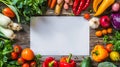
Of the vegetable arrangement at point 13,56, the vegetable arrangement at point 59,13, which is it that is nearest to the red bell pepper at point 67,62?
the vegetable arrangement at point 59,13

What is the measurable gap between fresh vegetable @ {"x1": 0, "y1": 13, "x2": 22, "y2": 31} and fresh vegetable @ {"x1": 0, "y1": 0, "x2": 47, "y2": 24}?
3cm

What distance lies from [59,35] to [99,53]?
191 mm

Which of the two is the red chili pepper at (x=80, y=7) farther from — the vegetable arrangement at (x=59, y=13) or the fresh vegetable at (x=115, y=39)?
the fresh vegetable at (x=115, y=39)

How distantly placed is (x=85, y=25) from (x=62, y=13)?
0.11 meters

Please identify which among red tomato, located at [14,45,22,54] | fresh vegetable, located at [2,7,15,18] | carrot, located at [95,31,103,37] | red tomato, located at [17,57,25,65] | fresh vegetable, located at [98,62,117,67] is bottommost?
fresh vegetable, located at [98,62,117,67]

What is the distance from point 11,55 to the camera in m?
→ 1.37

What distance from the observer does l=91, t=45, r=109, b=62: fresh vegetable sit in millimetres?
1348

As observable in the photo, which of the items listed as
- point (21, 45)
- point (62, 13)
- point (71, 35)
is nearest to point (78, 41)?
point (71, 35)

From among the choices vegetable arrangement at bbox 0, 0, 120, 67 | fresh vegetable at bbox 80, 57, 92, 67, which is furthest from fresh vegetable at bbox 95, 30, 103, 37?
fresh vegetable at bbox 80, 57, 92, 67

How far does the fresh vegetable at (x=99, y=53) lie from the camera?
135cm

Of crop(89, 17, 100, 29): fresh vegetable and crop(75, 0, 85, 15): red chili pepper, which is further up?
crop(75, 0, 85, 15): red chili pepper

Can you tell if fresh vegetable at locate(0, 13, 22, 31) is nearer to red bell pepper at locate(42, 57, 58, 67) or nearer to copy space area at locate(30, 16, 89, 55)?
copy space area at locate(30, 16, 89, 55)

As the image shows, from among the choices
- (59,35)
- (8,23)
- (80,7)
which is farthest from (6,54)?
(80,7)

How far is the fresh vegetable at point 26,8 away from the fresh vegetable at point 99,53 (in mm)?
276
